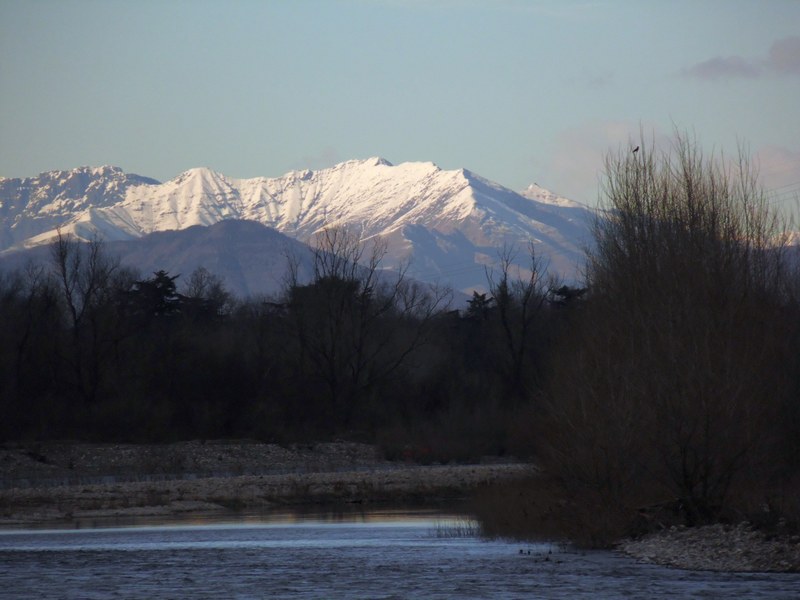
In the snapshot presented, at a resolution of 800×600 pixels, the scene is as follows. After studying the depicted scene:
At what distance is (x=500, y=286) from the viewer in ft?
→ 273

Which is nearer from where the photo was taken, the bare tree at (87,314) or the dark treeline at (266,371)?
the dark treeline at (266,371)

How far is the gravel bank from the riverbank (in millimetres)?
15842

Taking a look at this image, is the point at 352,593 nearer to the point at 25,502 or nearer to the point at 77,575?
the point at 77,575

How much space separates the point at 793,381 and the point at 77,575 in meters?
21.5

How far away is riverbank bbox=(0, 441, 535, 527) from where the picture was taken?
43.3 m

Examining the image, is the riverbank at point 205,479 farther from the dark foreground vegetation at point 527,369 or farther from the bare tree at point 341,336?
the bare tree at point 341,336

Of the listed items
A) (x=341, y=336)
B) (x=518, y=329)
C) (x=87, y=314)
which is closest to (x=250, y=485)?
(x=87, y=314)

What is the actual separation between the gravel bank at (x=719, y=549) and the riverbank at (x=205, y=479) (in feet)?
52.0

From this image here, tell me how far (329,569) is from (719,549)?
741 centimetres

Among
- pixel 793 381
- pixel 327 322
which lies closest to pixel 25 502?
pixel 793 381

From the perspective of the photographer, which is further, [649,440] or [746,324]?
[746,324]

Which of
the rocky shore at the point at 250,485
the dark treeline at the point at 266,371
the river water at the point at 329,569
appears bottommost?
the river water at the point at 329,569

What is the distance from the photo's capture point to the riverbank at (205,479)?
43.3 meters

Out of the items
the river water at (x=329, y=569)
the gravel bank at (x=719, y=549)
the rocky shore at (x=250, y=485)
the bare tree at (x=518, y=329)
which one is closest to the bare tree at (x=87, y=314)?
the rocky shore at (x=250, y=485)
